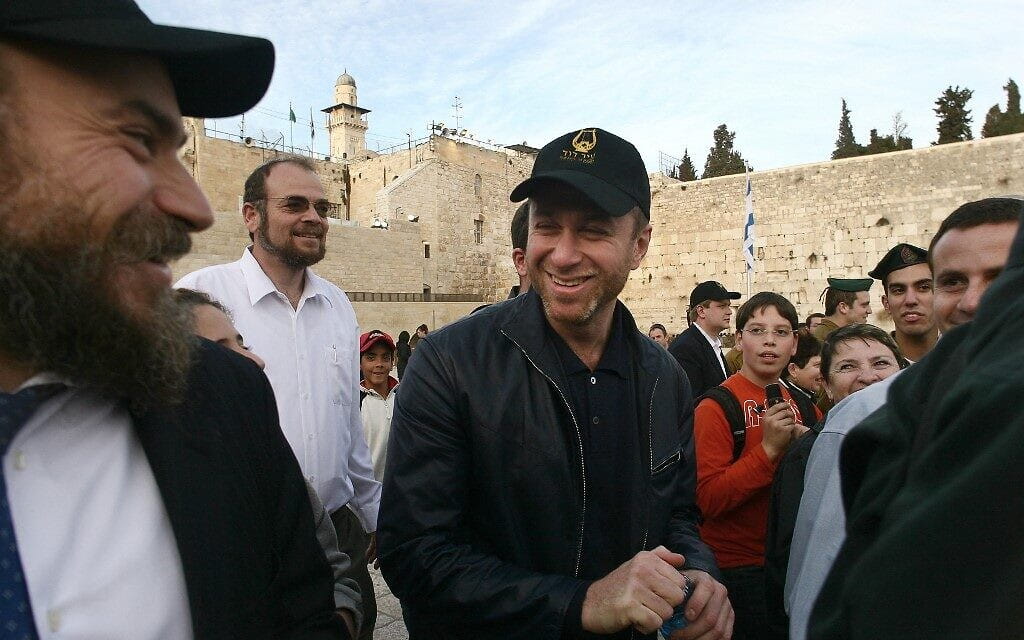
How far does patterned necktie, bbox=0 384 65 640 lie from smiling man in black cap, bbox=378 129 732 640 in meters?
0.90

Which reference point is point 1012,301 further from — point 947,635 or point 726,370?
point 726,370

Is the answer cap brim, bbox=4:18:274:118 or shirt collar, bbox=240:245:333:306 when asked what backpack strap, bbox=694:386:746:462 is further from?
cap brim, bbox=4:18:274:118

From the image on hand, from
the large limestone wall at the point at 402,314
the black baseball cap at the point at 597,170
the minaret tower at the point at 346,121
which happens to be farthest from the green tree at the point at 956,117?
the minaret tower at the point at 346,121

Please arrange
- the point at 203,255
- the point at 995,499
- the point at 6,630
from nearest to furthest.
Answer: the point at 995,499 < the point at 6,630 < the point at 203,255

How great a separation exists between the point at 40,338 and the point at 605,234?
1.49 meters

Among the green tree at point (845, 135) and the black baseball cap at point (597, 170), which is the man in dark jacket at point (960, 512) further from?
the green tree at point (845, 135)

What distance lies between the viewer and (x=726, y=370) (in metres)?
5.79

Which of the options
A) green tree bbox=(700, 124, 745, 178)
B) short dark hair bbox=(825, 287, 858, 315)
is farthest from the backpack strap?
green tree bbox=(700, 124, 745, 178)

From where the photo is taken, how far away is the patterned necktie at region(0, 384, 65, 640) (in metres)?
0.92

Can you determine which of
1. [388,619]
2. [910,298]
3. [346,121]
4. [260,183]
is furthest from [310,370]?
[346,121]

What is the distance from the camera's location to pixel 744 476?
2.83m

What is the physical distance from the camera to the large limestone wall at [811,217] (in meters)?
15.8

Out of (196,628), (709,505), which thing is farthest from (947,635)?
(709,505)

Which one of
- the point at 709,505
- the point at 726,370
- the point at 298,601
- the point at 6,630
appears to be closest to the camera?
the point at 6,630
